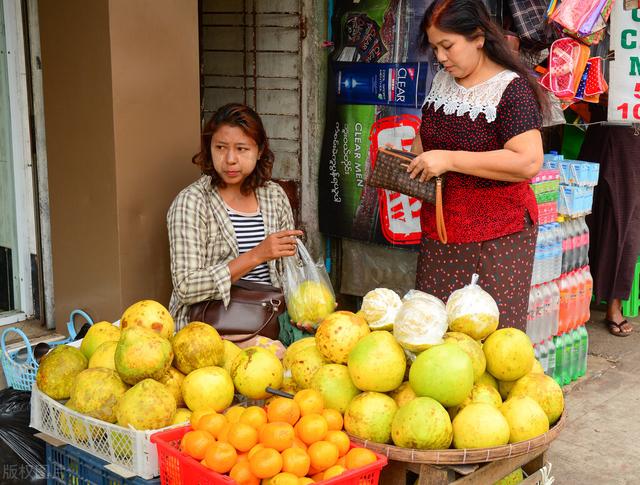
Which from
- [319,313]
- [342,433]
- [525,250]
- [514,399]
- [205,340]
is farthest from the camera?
[525,250]

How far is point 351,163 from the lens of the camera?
5070mm

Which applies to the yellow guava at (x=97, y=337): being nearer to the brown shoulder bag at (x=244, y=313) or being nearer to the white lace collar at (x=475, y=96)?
the brown shoulder bag at (x=244, y=313)

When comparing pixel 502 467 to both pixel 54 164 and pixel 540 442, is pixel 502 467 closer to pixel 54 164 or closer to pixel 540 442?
pixel 540 442

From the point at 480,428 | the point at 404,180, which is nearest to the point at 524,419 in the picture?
the point at 480,428

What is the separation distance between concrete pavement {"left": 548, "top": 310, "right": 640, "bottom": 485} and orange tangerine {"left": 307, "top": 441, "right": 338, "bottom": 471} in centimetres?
214

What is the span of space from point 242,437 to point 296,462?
0.55 ft

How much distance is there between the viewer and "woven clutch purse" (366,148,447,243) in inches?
129

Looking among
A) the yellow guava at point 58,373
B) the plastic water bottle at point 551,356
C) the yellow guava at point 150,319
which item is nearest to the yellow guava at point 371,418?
the yellow guava at point 150,319

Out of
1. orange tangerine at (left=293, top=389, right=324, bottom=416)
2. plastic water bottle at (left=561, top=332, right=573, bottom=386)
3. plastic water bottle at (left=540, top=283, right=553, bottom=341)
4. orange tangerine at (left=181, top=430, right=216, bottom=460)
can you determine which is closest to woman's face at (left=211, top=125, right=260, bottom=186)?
orange tangerine at (left=293, top=389, right=324, bottom=416)

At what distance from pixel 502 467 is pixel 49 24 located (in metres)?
2.84

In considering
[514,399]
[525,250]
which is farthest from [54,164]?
[514,399]

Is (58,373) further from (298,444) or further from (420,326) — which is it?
(420,326)

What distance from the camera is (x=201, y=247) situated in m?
3.53

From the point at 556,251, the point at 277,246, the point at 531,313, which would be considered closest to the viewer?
the point at 277,246
